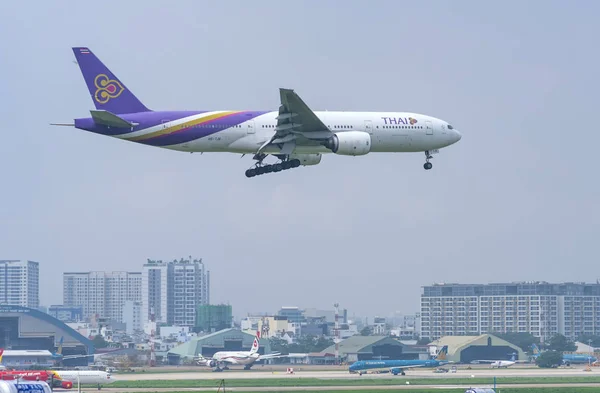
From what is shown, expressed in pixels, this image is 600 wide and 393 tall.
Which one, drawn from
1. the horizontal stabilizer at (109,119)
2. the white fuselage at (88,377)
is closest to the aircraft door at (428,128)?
the horizontal stabilizer at (109,119)

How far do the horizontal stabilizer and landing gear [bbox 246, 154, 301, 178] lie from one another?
10576mm

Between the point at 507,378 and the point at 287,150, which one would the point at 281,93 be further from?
the point at 507,378

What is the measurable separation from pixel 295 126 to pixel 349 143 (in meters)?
4.49

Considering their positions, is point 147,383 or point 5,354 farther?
point 5,354

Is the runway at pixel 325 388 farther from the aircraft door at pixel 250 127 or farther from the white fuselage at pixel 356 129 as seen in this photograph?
the aircraft door at pixel 250 127

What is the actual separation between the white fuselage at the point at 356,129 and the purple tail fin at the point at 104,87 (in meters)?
3.77

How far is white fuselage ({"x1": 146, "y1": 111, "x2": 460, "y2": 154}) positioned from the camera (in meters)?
90.7

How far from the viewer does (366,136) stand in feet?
306

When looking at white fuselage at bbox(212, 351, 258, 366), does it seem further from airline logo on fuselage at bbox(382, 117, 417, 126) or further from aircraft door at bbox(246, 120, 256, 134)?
aircraft door at bbox(246, 120, 256, 134)

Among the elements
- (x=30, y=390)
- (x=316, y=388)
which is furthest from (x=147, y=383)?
Result: (x=30, y=390)

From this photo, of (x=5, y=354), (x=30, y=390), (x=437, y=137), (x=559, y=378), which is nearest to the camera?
(x=30, y=390)

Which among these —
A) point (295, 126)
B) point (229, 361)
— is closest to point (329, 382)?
point (295, 126)

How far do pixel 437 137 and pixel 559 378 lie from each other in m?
36.4

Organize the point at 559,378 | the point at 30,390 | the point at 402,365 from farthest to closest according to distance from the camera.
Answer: the point at 402,365 < the point at 559,378 < the point at 30,390
